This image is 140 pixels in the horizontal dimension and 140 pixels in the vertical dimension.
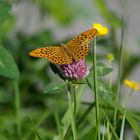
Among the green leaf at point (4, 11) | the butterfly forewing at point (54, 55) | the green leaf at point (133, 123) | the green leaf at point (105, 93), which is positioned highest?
the green leaf at point (4, 11)

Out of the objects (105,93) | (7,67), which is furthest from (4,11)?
(105,93)

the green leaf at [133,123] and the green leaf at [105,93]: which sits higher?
the green leaf at [105,93]

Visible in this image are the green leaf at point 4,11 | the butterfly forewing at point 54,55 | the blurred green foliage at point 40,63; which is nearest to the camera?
the butterfly forewing at point 54,55

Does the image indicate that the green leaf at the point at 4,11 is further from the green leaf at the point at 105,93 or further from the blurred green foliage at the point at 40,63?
the blurred green foliage at the point at 40,63

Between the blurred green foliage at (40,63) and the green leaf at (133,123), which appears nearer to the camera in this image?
the green leaf at (133,123)

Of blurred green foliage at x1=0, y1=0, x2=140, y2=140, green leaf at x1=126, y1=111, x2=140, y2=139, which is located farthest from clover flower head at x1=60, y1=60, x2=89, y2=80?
blurred green foliage at x1=0, y1=0, x2=140, y2=140

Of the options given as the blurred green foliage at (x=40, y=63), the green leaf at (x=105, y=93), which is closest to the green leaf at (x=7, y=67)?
the green leaf at (x=105, y=93)
